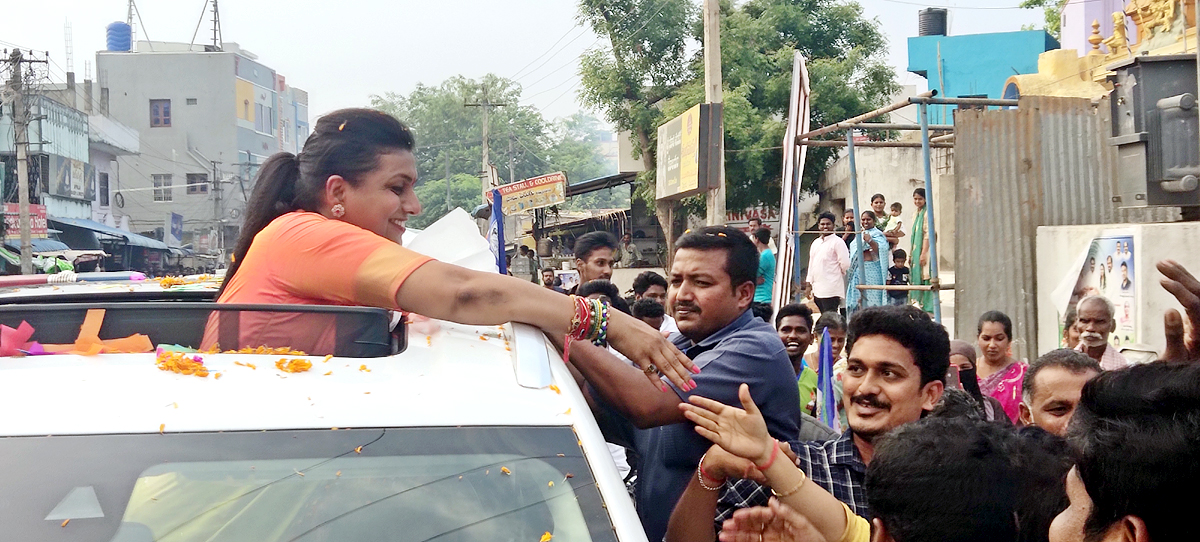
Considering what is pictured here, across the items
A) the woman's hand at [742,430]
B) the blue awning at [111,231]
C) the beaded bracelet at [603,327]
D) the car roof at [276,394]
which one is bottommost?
the woman's hand at [742,430]

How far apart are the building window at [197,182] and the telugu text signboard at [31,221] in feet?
61.3

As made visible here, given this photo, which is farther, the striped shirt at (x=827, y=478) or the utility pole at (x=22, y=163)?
the utility pole at (x=22, y=163)

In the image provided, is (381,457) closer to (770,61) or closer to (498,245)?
(498,245)

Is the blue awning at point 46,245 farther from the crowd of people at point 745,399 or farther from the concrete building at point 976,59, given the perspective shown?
the crowd of people at point 745,399

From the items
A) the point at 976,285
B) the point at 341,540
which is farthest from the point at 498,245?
the point at 976,285

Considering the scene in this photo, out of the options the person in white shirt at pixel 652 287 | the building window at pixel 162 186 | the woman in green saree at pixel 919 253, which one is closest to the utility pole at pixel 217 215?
the building window at pixel 162 186

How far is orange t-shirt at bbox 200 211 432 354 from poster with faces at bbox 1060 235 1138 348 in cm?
648

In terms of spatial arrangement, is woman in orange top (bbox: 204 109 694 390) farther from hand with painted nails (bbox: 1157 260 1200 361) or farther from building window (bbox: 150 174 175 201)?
building window (bbox: 150 174 175 201)

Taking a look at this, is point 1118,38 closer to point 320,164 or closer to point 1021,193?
point 1021,193

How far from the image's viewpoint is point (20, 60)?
31.5 m

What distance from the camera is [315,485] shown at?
175 cm

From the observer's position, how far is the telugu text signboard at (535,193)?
31.4 m

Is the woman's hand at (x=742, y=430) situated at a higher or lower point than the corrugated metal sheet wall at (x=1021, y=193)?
lower

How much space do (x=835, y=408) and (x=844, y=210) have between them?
21319mm
